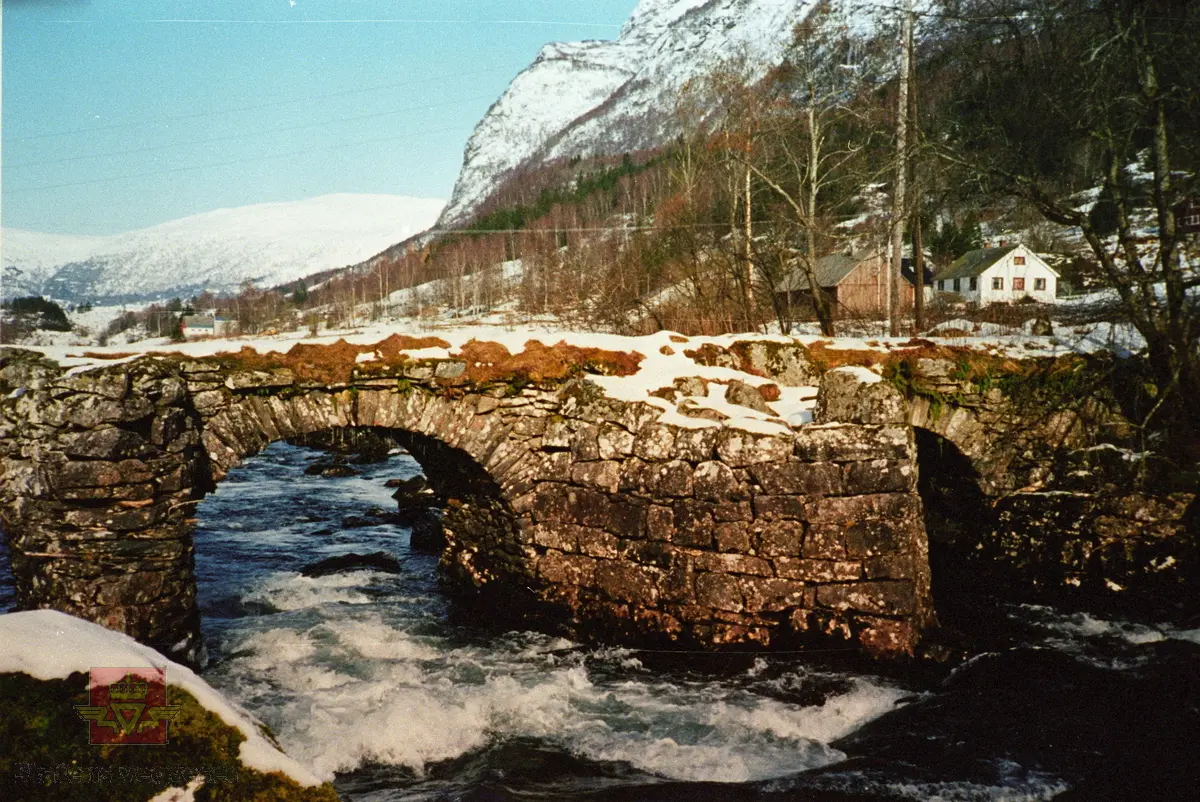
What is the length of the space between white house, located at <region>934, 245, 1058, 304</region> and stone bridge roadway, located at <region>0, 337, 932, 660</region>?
28.6 m

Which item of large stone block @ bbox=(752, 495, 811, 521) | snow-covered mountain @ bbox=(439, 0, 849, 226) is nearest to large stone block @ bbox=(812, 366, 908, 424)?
large stone block @ bbox=(752, 495, 811, 521)

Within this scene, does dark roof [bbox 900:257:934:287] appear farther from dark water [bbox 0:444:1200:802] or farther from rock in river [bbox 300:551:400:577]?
rock in river [bbox 300:551:400:577]

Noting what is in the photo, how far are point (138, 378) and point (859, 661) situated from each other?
6579 millimetres

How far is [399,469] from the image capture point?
17.1 m

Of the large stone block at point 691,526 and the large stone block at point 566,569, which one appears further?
the large stone block at point 566,569

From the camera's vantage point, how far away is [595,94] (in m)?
121

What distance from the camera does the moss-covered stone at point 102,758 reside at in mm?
1984

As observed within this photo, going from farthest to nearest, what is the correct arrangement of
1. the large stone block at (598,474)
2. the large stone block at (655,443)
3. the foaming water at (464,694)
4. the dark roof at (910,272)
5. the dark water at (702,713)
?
the dark roof at (910,272), the large stone block at (598,474), the large stone block at (655,443), the foaming water at (464,694), the dark water at (702,713)

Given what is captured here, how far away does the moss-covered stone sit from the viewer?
1.98 metres

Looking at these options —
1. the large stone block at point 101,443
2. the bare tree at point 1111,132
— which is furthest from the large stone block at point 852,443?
the large stone block at point 101,443

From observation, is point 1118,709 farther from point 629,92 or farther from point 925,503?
point 629,92

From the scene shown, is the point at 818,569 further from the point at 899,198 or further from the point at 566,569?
the point at 899,198

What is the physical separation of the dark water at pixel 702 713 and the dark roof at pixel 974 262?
91.1 feet

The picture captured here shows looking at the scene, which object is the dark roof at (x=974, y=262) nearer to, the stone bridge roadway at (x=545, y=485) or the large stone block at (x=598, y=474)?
the stone bridge roadway at (x=545, y=485)
